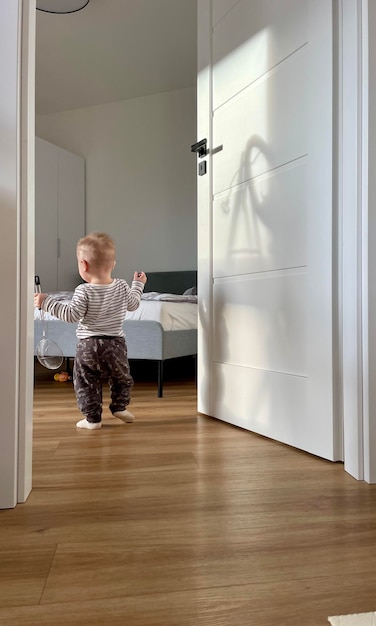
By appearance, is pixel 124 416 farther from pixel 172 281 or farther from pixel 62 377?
pixel 172 281

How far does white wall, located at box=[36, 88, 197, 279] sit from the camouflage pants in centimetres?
309

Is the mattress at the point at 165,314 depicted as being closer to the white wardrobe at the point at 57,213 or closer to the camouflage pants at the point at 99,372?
the camouflage pants at the point at 99,372

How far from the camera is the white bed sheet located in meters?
2.92

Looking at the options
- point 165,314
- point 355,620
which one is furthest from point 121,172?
point 355,620

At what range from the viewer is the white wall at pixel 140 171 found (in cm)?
518

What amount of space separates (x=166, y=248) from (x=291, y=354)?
373 centimetres

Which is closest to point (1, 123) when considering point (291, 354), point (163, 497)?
point (163, 497)

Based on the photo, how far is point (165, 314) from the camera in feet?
9.64

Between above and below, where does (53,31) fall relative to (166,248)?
above

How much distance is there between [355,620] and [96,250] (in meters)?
1.66

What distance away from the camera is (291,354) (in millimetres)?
1678

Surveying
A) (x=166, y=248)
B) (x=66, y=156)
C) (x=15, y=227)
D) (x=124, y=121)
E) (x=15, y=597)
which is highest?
(x=124, y=121)

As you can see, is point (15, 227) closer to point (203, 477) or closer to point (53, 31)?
point (203, 477)

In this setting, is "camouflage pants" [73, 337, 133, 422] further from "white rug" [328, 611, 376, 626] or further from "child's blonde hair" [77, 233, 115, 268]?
"white rug" [328, 611, 376, 626]
